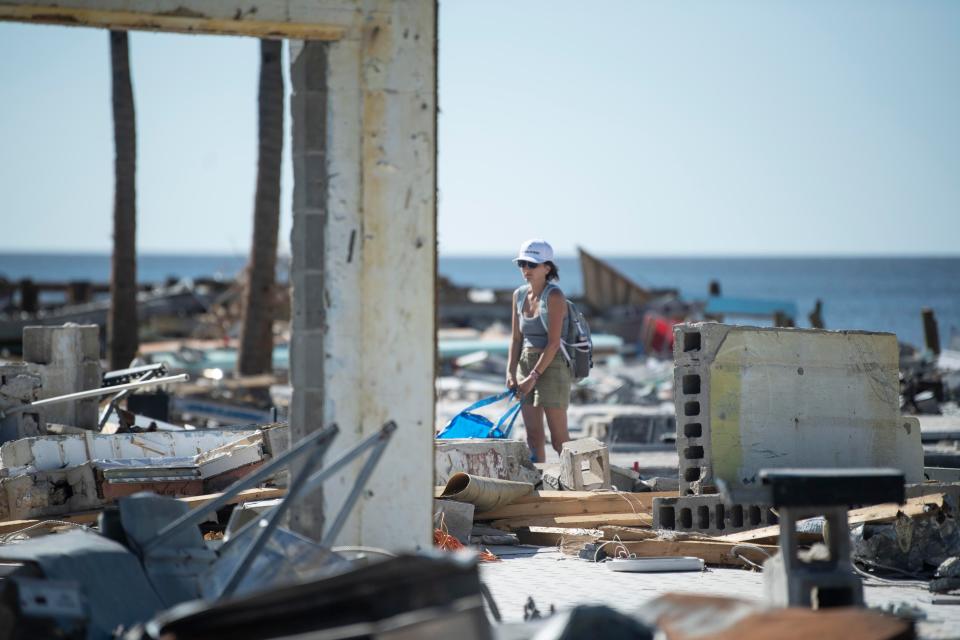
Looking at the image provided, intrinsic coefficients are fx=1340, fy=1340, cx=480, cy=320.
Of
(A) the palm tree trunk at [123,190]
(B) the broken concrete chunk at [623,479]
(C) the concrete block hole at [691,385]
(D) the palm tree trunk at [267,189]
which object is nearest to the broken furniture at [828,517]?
(C) the concrete block hole at [691,385]

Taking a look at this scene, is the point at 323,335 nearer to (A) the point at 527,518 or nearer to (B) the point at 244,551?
(B) the point at 244,551

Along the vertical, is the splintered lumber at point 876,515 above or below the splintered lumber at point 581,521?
above

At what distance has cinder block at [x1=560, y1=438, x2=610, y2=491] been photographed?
10.1 m

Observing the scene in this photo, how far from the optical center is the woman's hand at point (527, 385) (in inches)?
431

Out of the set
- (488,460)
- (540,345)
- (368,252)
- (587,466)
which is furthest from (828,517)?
(540,345)

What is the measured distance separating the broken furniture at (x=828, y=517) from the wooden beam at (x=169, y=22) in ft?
9.95

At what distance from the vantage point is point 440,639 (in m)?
4.20

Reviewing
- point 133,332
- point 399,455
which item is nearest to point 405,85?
point 399,455

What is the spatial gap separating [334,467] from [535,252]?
16.8 ft

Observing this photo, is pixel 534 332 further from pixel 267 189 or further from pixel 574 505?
pixel 267 189

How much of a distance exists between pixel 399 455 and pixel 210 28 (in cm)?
229

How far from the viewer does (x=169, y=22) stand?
6465 mm

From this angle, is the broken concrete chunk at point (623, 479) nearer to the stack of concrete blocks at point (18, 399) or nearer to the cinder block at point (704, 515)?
the cinder block at point (704, 515)

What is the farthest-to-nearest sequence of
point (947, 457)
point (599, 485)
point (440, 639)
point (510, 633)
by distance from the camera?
point (947, 457)
point (599, 485)
point (510, 633)
point (440, 639)
